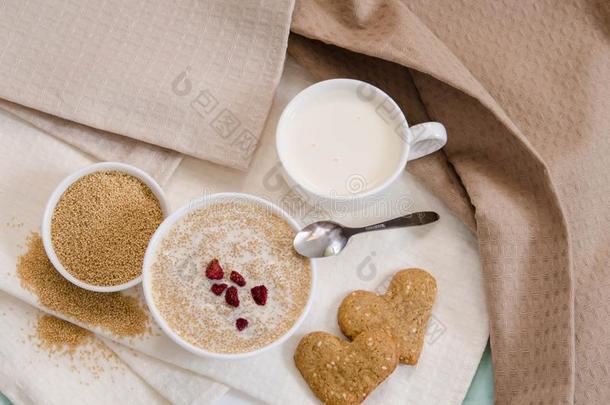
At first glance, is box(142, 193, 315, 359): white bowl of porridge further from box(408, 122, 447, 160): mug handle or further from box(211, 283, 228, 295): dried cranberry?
box(408, 122, 447, 160): mug handle

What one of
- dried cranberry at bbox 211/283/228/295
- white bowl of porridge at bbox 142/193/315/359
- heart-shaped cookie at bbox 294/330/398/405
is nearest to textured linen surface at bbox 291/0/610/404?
heart-shaped cookie at bbox 294/330/398/405

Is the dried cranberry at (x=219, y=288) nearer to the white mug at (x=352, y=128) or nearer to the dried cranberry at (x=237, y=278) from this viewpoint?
the dried cranberry at (x=237, y=278)

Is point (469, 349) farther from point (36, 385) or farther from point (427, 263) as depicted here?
point (36, 385)

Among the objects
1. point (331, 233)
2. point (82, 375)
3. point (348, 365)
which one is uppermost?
point (331, 233)

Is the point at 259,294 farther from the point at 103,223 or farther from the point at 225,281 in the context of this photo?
the point at 103,223

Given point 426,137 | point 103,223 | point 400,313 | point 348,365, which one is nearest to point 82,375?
point 103,223

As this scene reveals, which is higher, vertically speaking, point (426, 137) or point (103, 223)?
point (426, 137)
